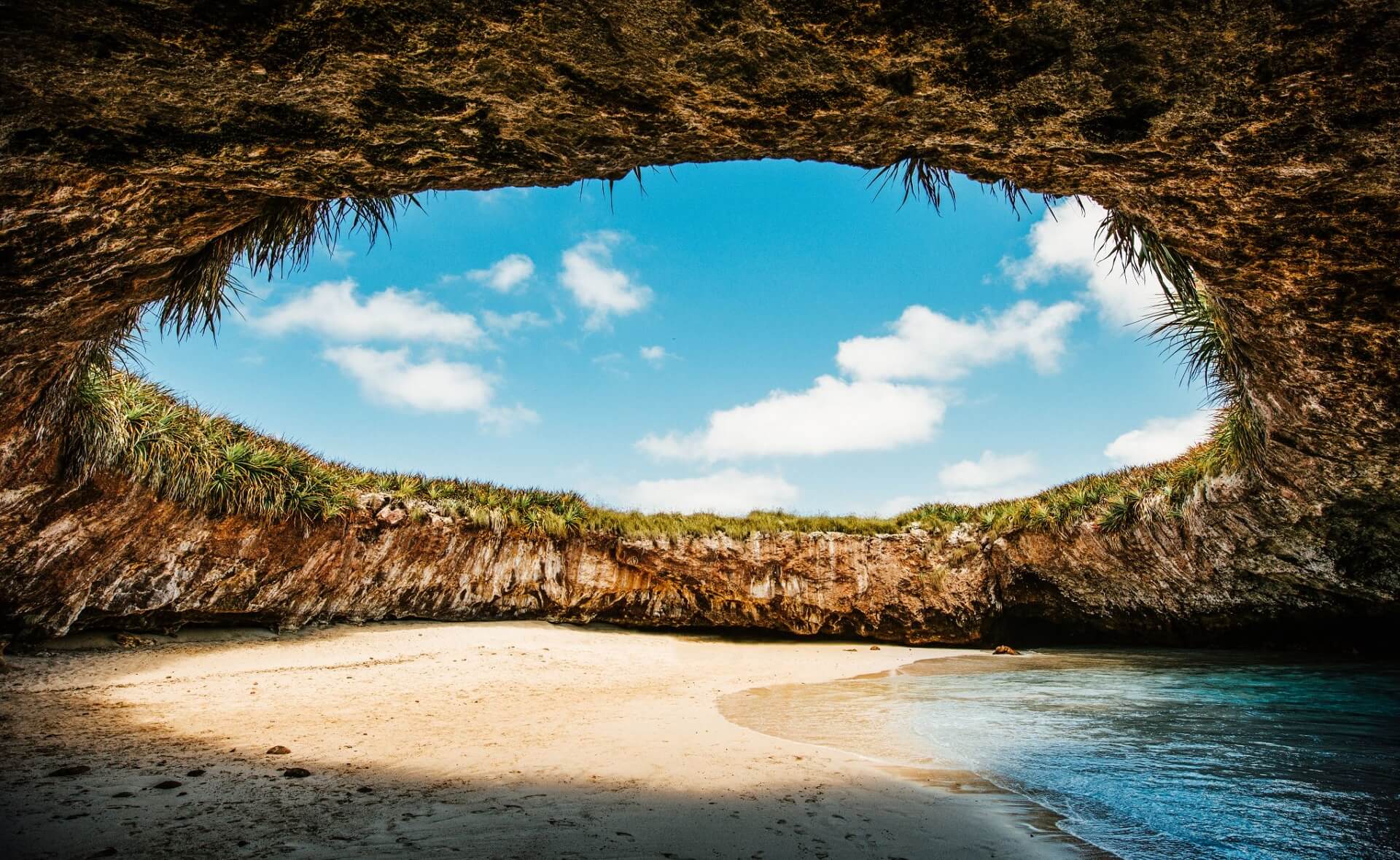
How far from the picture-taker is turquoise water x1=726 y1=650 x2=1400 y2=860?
327 centimetres

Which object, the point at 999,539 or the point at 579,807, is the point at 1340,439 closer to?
the point at 999,539

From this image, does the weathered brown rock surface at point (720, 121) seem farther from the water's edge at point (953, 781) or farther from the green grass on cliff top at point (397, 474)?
the water's edge at point (953, 781)

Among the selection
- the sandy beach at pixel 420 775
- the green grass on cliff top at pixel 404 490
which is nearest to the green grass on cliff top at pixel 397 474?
the green grass on cliff top at pixel 404 490

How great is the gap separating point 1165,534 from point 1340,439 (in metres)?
4.07

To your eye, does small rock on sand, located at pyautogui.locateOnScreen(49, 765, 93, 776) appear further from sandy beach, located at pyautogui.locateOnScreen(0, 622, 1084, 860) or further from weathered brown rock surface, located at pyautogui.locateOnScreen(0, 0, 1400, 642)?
weathered brown rock surface, located at pyautogui.locateOnScreen(0, 0, 1400, 642)

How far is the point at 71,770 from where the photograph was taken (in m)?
3.61

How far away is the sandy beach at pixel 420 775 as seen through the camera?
2.81 m

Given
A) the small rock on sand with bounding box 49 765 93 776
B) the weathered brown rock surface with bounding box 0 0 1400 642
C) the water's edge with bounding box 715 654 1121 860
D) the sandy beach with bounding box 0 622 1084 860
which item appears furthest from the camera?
the small rock on sand with bounding box 49 765 93 776

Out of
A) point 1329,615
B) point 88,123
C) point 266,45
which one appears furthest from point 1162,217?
point 1329,615

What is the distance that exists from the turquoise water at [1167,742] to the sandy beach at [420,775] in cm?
55

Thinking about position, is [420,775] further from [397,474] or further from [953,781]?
[397,474]

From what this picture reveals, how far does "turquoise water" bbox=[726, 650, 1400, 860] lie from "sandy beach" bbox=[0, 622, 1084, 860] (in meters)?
0.55

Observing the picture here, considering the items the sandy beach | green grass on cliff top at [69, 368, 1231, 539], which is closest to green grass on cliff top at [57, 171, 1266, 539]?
green grass on cliff top at [69, 368, 1231, 539]

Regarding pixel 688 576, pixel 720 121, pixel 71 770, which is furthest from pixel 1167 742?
pixel 688 576
